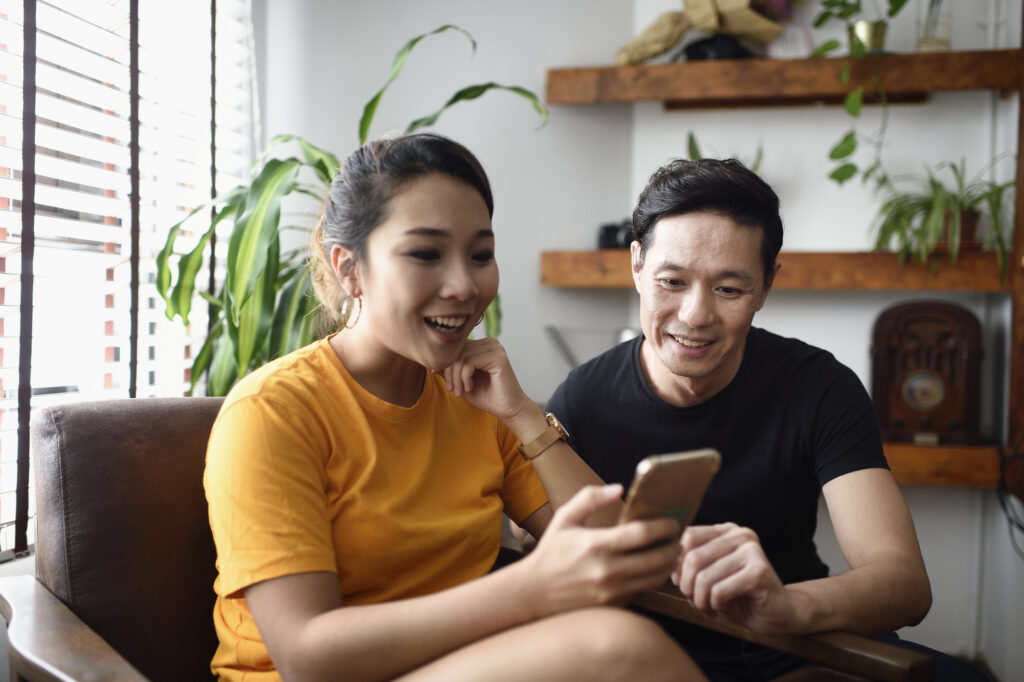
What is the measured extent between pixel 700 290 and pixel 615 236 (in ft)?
5.11

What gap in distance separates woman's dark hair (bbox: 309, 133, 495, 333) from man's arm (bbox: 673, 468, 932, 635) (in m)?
0.59

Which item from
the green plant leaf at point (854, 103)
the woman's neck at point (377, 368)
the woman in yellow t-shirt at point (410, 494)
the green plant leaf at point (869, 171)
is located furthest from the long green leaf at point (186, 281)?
the green plant leaf at point (869, 171)

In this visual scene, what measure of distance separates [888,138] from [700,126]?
65 cm

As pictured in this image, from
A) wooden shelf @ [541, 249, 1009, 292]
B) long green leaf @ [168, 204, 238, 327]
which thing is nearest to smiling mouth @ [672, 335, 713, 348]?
long green leaf @ [168, 204, 238, 327]

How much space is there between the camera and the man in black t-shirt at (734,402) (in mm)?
1385

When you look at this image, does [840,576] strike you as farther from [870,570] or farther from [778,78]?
[778,78]

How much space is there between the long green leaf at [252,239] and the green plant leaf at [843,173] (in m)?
1.85

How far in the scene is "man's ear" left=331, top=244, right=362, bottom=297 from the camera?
3.92ft

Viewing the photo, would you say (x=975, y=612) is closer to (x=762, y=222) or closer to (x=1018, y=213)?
(x=1018, y=213)

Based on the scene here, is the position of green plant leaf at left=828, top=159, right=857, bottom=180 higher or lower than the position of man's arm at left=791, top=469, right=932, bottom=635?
higher

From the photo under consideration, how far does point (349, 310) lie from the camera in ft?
4.44

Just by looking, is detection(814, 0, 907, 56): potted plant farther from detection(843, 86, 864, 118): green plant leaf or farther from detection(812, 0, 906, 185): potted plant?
detection(843, 86, 864, 118): green plant leaf

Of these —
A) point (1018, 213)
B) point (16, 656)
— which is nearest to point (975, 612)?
point (1018, 213)

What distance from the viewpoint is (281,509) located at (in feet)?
3.21
